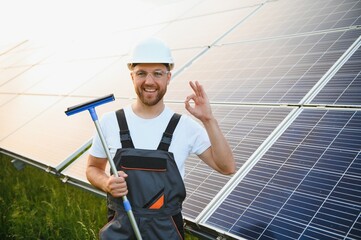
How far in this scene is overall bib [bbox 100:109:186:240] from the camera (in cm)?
247

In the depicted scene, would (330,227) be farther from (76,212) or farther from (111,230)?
(76,212)

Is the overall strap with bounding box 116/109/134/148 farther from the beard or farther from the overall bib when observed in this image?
the beard

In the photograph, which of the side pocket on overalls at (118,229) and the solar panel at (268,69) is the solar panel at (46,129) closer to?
the solar panel at (268,69)

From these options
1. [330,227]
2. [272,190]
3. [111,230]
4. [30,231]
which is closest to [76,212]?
[30,231]

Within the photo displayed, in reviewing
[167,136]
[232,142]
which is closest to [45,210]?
[232,142]

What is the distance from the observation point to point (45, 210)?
5910 millimetres

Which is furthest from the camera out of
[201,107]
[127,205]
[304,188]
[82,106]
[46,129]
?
[46,129]

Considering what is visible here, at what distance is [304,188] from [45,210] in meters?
4.64

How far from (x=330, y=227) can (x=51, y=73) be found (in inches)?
378

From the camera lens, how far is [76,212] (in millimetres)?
5785

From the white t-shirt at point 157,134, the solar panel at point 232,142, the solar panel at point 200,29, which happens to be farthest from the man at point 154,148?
the solar panel at point 200,29

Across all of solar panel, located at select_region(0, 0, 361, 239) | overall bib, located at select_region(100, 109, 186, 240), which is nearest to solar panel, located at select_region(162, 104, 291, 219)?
solar panel, located at select_region(0, 0, 361, 239)

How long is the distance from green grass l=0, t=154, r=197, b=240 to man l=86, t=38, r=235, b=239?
78.6 inches

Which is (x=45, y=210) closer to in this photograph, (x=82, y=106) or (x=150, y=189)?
(x=82, y=106)
